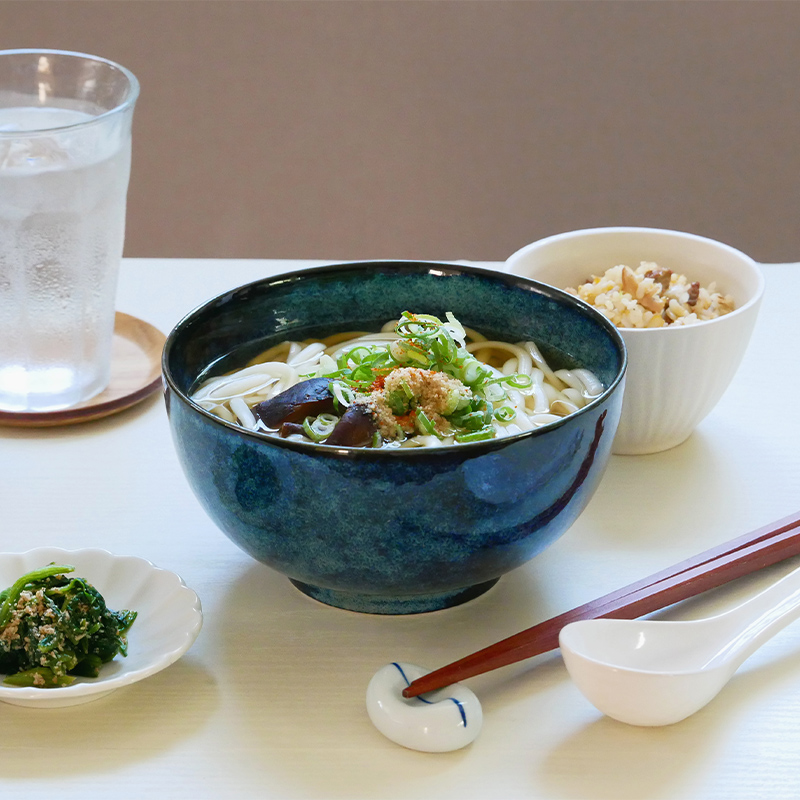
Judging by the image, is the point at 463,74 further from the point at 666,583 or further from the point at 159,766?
the point at 159,766

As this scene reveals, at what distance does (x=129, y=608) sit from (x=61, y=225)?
572 mm

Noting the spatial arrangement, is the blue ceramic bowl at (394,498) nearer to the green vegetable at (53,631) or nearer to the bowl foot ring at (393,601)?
the bowl foot ring at (393,601)

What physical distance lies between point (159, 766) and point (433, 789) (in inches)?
7.7

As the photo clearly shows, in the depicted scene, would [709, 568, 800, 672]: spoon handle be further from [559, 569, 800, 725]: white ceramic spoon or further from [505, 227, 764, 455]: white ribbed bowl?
[505, 227, 764, 455]: white ribbed bowl

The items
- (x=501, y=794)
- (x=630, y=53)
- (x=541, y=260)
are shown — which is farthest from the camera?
(x=630, y=53)

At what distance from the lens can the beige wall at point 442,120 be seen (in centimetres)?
305

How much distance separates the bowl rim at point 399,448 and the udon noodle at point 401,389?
7cm

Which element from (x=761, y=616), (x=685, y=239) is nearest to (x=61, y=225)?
(x=685, y=239)

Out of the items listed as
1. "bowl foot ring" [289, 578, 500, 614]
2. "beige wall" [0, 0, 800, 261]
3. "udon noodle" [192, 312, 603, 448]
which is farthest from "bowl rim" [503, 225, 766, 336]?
"beige wall" [0, 0, 800, 261]

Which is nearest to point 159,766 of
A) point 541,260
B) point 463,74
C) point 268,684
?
point 268,684

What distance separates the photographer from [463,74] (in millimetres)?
3119

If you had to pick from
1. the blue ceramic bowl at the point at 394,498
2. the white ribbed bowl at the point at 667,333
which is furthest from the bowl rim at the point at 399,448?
the white ribbed bowl at the point at 667,333

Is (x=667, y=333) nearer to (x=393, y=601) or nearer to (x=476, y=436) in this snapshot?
(x=476, y=436)

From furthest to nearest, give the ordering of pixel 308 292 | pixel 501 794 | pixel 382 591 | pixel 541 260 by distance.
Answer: pixel 541 260 < pixel 308 292 < pixel 382 591 < pixel 501 794
